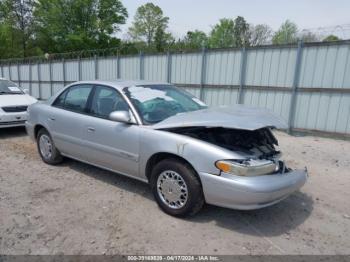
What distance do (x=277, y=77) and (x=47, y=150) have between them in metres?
6.25

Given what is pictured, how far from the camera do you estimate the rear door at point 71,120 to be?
181 inches

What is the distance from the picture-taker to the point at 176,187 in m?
3.48

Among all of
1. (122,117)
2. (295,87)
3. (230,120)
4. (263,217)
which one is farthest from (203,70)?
(263,217)

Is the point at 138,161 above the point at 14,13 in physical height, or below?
below

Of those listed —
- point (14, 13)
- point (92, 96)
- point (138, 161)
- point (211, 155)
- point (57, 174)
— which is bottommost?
point (57, 174)

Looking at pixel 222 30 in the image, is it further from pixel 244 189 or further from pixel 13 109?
pixel 244 189

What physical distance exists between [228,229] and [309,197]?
1.58 m

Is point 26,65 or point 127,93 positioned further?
point 26,65

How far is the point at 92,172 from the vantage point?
16.8 feet

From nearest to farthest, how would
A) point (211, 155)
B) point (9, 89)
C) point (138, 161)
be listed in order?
1. point (211, 155)
2. point (138, 161)
3. point (9, 89)

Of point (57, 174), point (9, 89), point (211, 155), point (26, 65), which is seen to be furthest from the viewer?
point (26, 65)

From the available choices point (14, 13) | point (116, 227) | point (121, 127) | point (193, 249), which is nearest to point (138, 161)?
point (121, 127)

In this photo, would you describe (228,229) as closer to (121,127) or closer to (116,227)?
(116,227)

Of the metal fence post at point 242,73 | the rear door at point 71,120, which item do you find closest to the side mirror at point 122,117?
the rear door at point 71,120
